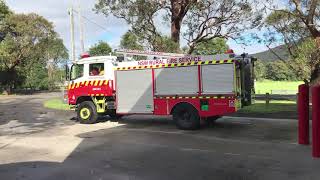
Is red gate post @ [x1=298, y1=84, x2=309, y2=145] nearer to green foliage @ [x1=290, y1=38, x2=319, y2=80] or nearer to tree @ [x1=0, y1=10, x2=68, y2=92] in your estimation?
green foliage @ [x1=290, y1=38, x2=319, y2=80]

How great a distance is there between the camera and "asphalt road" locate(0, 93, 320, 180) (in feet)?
30.8

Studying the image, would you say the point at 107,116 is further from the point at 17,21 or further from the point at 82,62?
the point at 17,21

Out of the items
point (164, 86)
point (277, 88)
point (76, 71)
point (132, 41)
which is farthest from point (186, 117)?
point (277, 88)

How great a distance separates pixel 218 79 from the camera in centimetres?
1564

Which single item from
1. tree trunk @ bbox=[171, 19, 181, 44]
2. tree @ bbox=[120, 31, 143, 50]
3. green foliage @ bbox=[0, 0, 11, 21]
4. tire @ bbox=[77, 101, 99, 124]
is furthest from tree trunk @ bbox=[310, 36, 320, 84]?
green foliage @ bbox=[0, 0, 11, 21]

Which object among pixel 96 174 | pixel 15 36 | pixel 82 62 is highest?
pixel 15 36

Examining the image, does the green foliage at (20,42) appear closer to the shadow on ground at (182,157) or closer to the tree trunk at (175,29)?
the tree trunk at (175,29)

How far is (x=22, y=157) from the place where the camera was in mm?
11555

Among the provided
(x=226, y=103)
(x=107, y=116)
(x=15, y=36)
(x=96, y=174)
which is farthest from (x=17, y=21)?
(x=96, y=174)

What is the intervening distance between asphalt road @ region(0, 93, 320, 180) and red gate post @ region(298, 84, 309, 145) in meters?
0.34

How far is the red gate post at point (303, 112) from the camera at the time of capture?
1169cm

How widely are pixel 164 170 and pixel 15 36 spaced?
5278 cm

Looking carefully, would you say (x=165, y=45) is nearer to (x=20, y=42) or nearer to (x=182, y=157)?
(x=182, y=157)

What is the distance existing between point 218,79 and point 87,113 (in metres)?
6.35
